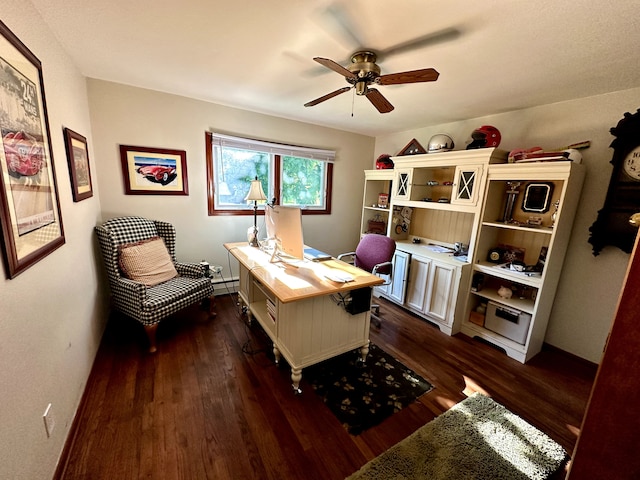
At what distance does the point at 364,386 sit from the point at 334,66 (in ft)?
7.05

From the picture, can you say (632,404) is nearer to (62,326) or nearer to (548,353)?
(548,353)

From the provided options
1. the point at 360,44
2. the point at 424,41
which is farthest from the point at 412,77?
the point at 360,44

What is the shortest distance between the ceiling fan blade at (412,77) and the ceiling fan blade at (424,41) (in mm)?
172

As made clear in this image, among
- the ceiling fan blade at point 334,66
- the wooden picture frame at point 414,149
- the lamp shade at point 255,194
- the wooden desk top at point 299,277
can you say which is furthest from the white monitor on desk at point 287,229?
the wooden picture frame at point 414,149

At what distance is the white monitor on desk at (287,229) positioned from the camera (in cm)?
198

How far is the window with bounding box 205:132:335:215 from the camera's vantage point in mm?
3096

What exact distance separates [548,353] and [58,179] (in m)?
4.16

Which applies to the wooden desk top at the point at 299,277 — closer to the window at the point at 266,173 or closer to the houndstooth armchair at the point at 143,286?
the houndstooth armchair at the point at 143,286

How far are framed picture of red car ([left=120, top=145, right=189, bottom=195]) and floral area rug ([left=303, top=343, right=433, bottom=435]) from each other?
2.41 meters

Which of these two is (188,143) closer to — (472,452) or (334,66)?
(334,66)

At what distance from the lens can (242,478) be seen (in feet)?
4.23

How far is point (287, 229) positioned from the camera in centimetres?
208

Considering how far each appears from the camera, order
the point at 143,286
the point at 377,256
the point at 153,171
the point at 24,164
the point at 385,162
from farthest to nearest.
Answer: the point at 385,162, the point at 377,256, the point at 153,171, the point at 143,286, the point at 24,164

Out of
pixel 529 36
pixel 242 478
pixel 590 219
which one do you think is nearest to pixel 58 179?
pixel 242 478
